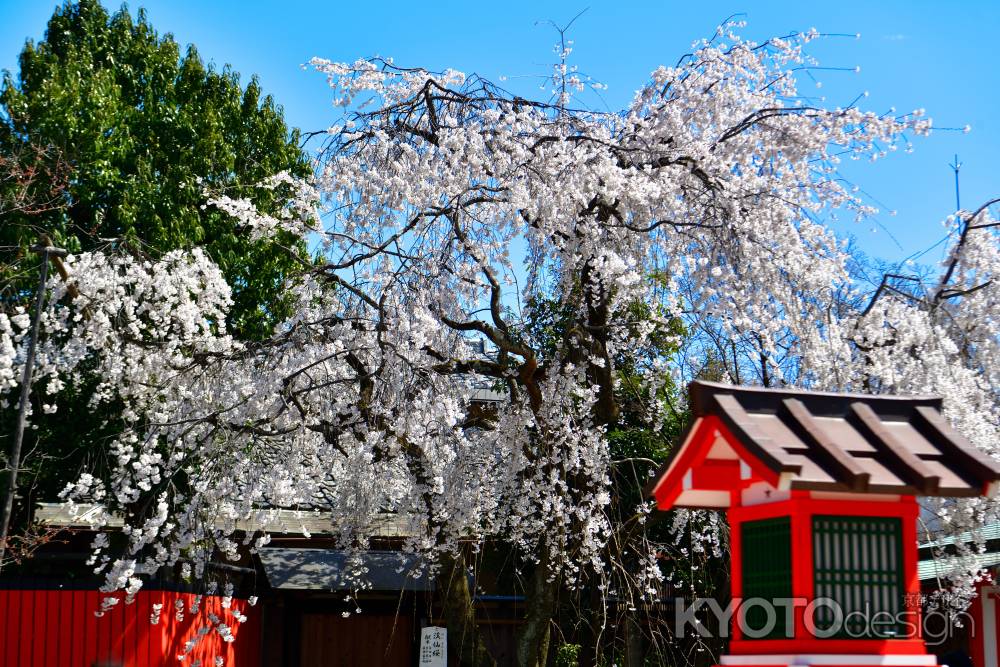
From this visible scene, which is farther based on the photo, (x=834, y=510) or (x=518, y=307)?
(x=518, y=307)

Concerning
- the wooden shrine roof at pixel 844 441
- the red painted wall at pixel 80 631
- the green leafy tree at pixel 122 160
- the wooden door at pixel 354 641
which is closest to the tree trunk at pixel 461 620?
the red painted wall at pixel 80 631

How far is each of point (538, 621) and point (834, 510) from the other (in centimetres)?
529

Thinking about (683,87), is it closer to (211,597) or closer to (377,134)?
(377,134)

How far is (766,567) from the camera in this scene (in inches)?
227

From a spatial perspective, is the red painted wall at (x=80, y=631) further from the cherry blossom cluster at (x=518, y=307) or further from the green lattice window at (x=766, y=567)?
the green lattice window at (x=766, y=567)

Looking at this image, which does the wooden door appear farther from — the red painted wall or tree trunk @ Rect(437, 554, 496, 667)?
tree trunk @ Rect(437, 554, 496, 667)

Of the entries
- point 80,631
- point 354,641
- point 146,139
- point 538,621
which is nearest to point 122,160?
point 146,139

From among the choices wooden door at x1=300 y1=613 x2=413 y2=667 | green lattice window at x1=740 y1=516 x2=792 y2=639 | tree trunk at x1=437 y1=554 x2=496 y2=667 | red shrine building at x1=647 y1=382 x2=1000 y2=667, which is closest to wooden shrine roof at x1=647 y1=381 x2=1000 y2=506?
red shrine building at x1=647 y1=382 x2=1000 y2=667

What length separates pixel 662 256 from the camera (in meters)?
9.81

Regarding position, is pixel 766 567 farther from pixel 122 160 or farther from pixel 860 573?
pixel 122 160

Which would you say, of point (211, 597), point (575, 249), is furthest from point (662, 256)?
point (211, 597)

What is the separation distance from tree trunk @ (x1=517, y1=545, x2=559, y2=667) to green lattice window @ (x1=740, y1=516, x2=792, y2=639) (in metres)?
4.39

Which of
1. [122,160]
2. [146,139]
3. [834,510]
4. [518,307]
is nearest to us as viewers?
[834,510]

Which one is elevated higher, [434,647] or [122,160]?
[122,160]
